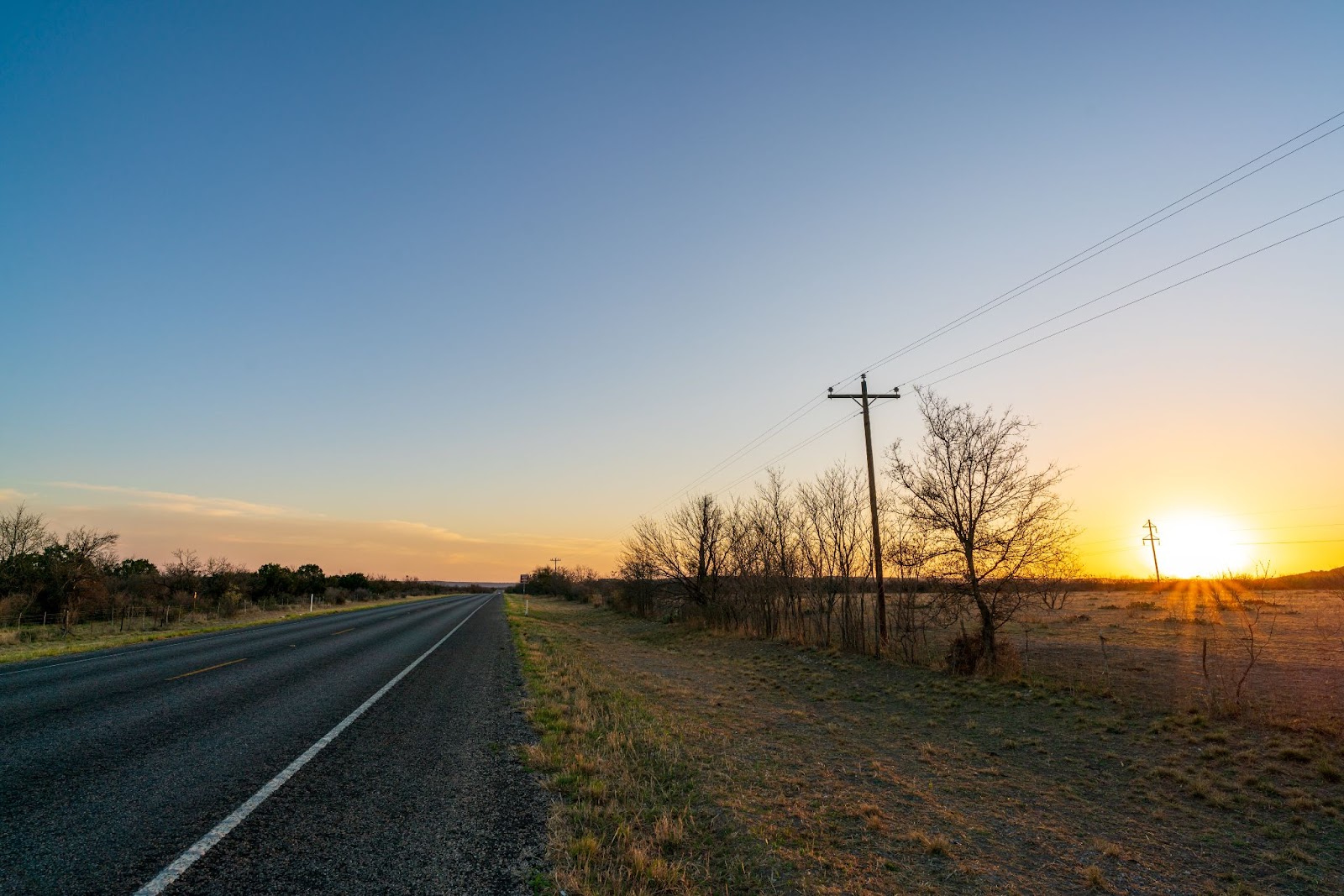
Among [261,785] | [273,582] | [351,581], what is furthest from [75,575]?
[351,581]

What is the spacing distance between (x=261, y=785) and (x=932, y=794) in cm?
893

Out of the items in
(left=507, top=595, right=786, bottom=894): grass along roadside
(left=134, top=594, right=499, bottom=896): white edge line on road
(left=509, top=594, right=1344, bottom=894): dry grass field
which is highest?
(left=134, top=594, right=499, bottom=896): white edge line on road

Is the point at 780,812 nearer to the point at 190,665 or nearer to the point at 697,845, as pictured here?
the point at 697,845

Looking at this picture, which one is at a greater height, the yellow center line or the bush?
the yellow center line

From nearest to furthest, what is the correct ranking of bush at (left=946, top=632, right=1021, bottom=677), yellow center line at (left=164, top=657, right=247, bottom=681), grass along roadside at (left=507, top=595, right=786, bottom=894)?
1. grass along roadside at (left=507, top=595, right=786, bottom=894)
2. yellow center line at (left=164, top=657, right=247, bottom=681)
3. bush at (left=946, top=632, right=1021, bottom=677)

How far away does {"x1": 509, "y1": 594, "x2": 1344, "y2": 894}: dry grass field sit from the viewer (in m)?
5.79

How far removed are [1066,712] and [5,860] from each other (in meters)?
17.1

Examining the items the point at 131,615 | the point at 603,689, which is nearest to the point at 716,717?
the point at 603,689

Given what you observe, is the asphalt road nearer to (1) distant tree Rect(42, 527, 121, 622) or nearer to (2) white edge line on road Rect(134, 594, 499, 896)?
(2) white edge line on road Rect(134, 594, 499, 896)

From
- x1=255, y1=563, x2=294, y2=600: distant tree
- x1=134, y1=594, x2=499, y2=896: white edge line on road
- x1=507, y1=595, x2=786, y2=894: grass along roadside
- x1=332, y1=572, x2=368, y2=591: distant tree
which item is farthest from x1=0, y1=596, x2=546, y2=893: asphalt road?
x1=332, y1=572, x2=368, y2=591: distant tree

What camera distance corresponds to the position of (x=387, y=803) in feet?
17.9

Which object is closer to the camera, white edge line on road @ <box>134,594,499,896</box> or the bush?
white edge line on road @ <box>134,594,499,896</box>

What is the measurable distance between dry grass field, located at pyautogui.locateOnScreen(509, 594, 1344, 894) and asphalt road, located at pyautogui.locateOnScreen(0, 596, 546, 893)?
2.33 feet

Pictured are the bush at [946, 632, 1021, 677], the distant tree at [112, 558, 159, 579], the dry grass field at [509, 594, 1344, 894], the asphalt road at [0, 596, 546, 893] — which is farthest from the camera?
the distant tree at [112, 558, 159, 579]
